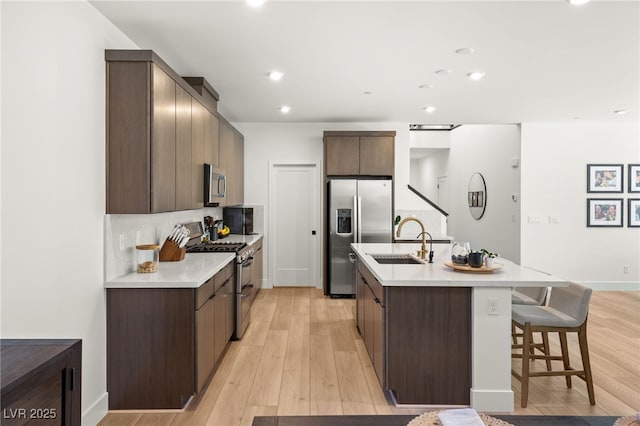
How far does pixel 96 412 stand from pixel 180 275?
37.0 inches

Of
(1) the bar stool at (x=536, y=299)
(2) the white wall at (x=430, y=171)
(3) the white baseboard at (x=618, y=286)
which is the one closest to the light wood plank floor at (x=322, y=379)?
(1) the bar stool at (x=536, y=299)

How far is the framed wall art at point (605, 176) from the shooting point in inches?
249

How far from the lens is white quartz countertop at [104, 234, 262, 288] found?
2631 millimetres

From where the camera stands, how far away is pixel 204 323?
2.87 meters

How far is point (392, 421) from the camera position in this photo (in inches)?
43.2

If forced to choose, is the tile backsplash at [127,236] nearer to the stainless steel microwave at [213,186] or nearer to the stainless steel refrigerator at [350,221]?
the stainless steel microwave at [213,186]

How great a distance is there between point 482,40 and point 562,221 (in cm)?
435

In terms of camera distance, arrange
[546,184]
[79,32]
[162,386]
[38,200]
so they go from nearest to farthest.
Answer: [38,200]
[79,32]
[162,386]
[546,184]

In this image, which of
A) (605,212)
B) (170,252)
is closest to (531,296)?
(170,252)

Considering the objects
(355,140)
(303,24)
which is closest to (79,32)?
(303,24)

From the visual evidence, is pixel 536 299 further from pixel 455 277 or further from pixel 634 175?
pixel 634 175

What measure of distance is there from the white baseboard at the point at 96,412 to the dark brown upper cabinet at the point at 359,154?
4044 mm

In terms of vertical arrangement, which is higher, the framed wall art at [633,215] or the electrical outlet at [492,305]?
the framed wall art at [633,215]

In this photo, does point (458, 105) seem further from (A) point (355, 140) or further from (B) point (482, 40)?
(B) point (482, 40)
